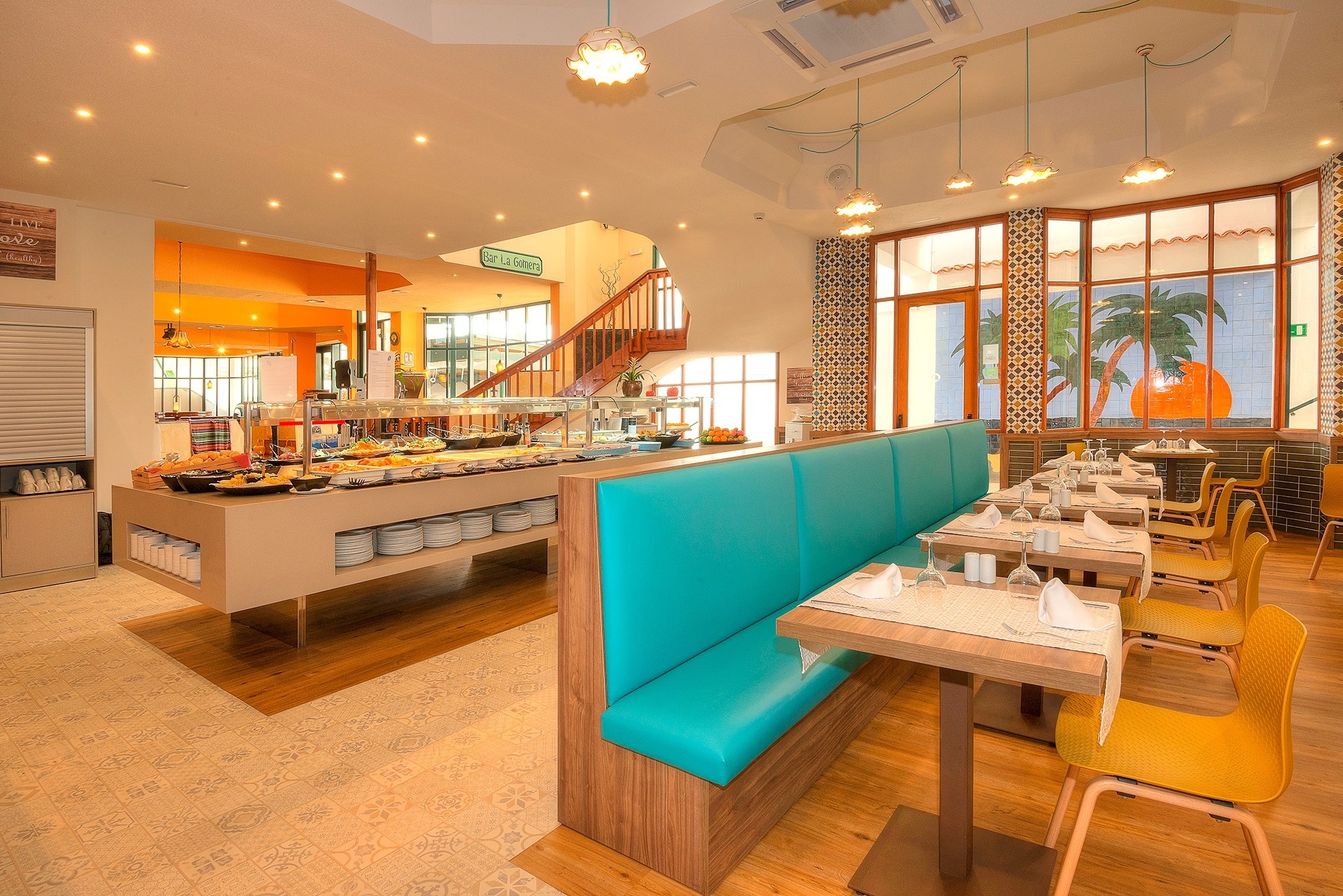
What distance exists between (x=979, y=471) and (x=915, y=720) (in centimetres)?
388

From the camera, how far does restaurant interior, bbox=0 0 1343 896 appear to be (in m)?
2.04

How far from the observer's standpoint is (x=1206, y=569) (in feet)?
11.7

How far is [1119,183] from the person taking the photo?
696 centimetres

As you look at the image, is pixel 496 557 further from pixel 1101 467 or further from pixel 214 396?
pixel 214 396

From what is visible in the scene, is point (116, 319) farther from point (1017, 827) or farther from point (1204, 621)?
point (1204, 621)

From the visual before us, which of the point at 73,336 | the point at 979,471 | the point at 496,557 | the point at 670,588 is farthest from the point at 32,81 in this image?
the point at 979,471

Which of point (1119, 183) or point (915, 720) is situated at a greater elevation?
point (1119, 183)

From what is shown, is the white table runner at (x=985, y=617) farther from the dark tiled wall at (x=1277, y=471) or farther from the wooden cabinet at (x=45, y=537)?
the dark tiled wall at (x=1277, y=471)

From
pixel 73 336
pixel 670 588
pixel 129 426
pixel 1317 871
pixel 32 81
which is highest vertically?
pixel 32 81

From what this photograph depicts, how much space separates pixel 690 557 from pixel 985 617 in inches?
36.3

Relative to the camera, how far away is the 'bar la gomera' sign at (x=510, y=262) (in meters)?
10.9

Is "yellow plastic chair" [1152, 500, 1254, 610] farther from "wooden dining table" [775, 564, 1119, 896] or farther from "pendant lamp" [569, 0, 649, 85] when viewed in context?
"pendant lamp" [569, 0, 649, 85]

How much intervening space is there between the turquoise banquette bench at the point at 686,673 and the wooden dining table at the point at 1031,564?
0.63 m

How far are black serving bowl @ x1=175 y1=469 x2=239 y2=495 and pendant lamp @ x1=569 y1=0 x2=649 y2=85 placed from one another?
9.37ft
